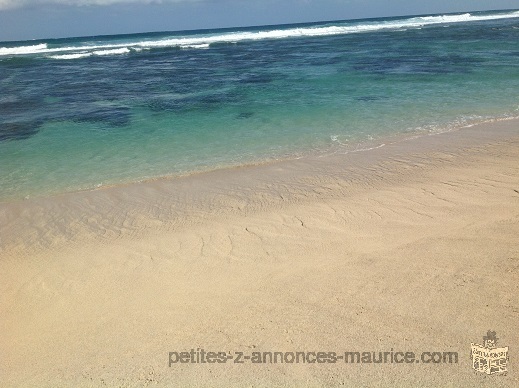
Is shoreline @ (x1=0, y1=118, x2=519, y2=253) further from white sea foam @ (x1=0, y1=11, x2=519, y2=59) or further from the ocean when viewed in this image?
white sea foam @ (x1=0, y1=11, x2=519, y2=59)

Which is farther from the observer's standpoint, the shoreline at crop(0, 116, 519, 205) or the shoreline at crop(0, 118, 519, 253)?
the shoreline at crop(0, 116, 519, 205)

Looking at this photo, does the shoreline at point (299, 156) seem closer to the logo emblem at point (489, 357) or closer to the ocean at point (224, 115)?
the ocean at point (224, 115)

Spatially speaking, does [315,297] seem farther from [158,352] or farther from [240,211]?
[240,211]

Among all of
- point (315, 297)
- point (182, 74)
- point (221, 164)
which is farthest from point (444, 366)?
point (182, 74)

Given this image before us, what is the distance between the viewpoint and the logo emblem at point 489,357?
3.21 m

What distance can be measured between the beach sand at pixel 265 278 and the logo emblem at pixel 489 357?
57 millimetres

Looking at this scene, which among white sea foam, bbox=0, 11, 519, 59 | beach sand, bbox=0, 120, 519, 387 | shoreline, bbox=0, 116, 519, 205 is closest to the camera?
beach sand, bbox=0, 120, 519, 387

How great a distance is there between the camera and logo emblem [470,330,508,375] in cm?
321

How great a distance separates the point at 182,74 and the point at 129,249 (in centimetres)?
1839

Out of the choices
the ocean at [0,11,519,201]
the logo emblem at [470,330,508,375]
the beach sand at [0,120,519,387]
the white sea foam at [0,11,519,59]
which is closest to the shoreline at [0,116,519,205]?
the ocean at [0,11,519,201]

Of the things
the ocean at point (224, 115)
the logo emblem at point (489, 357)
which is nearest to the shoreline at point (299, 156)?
the ocean at point (224, 115)

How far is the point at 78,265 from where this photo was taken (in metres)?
5.13

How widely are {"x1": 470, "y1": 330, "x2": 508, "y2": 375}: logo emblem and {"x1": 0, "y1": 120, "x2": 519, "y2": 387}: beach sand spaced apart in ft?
0.19

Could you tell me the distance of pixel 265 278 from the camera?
449 cm
